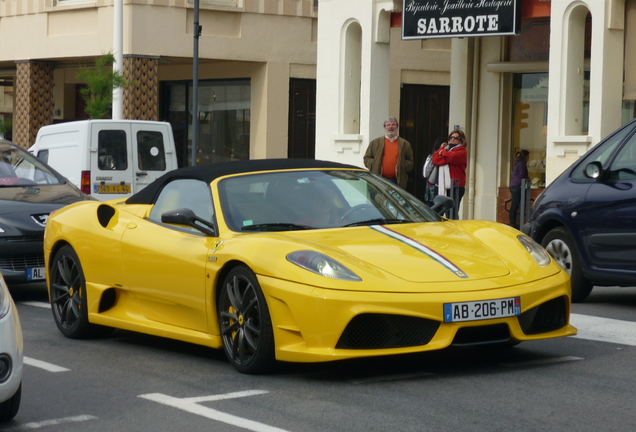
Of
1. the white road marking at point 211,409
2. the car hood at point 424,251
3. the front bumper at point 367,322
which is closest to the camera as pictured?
the white road marking at point 211,409

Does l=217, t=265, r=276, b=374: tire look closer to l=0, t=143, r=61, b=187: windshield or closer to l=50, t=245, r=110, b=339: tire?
l=50, t=245, r=110, b=339: tire

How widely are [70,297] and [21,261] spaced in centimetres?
225

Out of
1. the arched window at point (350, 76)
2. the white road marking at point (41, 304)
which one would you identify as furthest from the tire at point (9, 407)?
the arched window at point (350, 76)

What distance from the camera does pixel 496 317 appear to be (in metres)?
6.25

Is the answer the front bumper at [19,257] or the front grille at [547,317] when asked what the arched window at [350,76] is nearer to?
the front bumper at [19,257]

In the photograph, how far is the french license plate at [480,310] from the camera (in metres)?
6.14

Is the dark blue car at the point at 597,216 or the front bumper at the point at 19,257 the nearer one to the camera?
the dark blue car at the point at 597,216

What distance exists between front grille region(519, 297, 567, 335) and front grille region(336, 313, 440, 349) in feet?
2.21

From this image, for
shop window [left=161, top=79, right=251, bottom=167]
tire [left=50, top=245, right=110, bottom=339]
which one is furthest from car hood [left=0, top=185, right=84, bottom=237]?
shop window [left=161, top=79, right=251, bottom=167]

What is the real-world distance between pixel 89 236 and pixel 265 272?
87.0 inches

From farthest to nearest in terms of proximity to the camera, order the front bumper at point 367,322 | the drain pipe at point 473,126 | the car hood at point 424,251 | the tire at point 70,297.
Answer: the drain pipe at point 473,126 < the tire at point 70,297 < the car hood at point 424,251 < the front bumper at point 367,322

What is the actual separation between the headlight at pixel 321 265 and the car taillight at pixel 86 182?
1152 cm

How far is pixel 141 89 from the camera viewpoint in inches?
1123

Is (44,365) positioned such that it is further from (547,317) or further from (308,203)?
(547,317)
